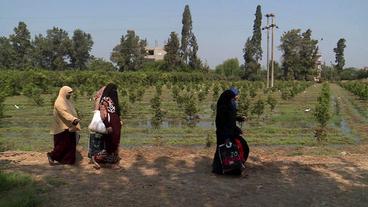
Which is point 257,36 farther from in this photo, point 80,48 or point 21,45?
point 21,45

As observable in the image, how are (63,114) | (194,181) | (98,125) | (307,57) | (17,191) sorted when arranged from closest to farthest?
(17,191)
(194,181)
(98,125)
(63,114)
(307,57)

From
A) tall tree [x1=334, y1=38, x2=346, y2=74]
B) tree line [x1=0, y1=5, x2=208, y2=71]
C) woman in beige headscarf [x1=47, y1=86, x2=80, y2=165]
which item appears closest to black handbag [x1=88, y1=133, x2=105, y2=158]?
Answer: woman in beige headscarf [x1=47, y1=86, x2=80, y2=165]

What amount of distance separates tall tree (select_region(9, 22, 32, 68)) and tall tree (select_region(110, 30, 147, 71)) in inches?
428

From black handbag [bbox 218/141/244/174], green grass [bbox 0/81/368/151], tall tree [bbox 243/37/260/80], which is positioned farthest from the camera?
tall tree [bbox 243/37/260/80]

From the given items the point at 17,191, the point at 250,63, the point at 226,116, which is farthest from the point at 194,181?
the point at 250,63

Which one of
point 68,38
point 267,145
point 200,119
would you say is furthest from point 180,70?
point 267,145

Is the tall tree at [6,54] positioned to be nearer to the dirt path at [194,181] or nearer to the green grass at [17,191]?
the dirt path at [194,181]

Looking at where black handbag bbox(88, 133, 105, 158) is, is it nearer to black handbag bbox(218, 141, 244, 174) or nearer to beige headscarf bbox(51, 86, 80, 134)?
beige headscarf bbox(51, 86, 80, 134)

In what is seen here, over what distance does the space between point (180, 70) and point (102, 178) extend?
54.6m

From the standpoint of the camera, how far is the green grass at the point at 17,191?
16.2 ft

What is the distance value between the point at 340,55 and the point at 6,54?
62678 millimetres

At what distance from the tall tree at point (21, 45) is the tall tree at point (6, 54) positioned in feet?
1.78

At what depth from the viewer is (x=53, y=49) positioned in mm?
57844

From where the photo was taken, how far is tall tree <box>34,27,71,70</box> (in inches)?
2233
